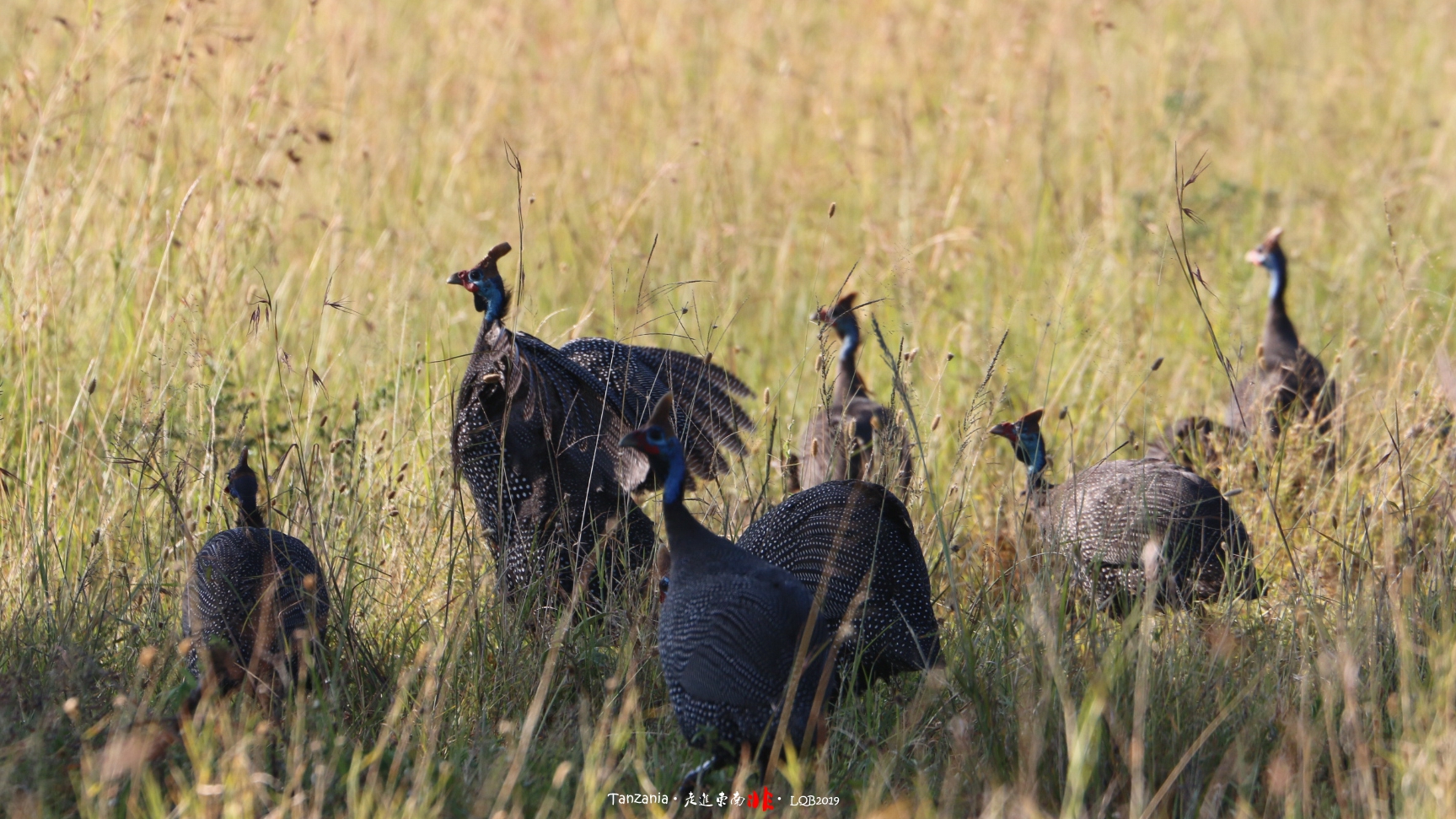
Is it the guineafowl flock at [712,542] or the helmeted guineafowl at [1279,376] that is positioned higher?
the helmeted guineafowl at [1279,376]

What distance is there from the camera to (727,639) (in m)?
3.03

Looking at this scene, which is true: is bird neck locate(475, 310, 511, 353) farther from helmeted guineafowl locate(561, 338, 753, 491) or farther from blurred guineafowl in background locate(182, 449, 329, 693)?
blurred guineafowl in background locate(182, 449, 329, 693)

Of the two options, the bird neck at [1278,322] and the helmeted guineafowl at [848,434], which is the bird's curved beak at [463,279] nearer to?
the helmeted guineafowl at [848,434]

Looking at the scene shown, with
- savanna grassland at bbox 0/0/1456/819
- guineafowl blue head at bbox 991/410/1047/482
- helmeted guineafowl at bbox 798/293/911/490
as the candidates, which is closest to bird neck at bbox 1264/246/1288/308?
savanna grassland at bbox 0/0/1456/819

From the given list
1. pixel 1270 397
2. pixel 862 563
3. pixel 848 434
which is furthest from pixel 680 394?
pixel 1270 397

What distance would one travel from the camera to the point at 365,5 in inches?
293

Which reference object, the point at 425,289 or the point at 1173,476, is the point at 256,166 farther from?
the point at 1173,476

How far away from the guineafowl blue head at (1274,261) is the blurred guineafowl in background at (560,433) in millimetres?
2625

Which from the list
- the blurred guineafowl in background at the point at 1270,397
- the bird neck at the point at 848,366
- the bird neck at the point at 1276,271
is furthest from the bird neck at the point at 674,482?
the bird neck at the point at 1276,271

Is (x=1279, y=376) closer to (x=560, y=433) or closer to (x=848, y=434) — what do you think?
(x=848, y=434)

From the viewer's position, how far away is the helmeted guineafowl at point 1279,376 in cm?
508

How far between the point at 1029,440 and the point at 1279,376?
55.4 inches

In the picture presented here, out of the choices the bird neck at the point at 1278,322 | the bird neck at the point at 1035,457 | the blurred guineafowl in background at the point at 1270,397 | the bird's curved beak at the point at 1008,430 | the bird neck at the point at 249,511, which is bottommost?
the bird neck at the point at 249,511

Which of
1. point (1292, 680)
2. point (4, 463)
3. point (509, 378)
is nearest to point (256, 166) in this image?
point (4, 463)
